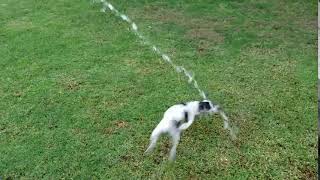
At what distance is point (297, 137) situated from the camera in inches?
235

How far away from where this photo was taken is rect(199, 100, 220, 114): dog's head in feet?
20.2

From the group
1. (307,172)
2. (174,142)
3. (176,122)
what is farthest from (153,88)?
(307,172)

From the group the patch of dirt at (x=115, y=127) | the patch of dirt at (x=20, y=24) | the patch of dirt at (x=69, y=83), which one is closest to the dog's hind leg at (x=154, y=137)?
the patch of dirt at (x=115, y=127)

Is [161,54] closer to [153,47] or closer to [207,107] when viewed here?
[153,47]

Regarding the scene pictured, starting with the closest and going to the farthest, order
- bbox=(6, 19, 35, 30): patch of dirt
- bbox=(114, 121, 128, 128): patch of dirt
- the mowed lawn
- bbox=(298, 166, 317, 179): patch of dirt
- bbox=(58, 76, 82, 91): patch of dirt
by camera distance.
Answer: bbox=(298, 166, 317, 179): patch of dirt
the mowed lawn
bbox=(114, 121, 128, 128): patch of dirt
bbox=(58, 76, 82, 91): patch of dirt
bbox=(6, 19, 35, 30): patch of dirt

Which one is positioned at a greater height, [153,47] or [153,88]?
[153,47]

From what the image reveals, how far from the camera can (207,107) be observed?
20.4 ft

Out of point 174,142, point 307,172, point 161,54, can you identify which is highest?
point 161,54

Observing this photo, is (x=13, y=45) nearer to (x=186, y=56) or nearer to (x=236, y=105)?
(x=186, y=56)

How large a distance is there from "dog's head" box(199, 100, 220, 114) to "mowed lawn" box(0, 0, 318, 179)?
14 cm

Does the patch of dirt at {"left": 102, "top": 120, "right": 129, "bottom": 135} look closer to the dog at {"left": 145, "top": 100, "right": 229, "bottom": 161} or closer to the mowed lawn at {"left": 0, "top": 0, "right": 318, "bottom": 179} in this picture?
the mowed lawn at {"left": 0, "top": 0, "right": 318, "bottom": 179}

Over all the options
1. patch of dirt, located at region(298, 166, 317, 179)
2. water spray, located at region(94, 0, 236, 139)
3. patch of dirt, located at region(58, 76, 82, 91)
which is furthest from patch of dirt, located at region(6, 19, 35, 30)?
patch of dirt, located at region(298, 166, 317, 179)

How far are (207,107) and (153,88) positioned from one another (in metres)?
1.24

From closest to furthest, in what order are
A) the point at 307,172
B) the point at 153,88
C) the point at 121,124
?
the point at 307,172, the point at 121,124, the point at 153,88
